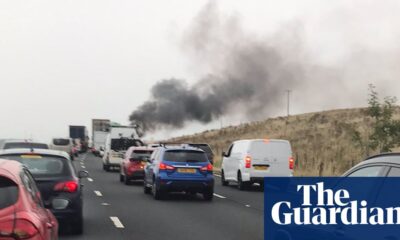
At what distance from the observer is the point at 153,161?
22.0 m

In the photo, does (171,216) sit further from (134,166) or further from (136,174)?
(134,166)

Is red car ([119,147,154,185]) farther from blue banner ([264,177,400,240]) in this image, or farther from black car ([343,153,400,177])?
black car ([343,153,400,177])

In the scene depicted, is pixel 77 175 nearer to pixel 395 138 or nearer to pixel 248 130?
pixel 395 138

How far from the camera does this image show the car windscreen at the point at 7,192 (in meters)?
5.82

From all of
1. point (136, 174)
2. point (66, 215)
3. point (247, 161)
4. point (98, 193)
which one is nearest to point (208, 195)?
point (98, 193)

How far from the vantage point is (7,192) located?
5.93 m

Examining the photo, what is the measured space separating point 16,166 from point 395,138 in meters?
21.0

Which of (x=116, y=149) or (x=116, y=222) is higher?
(x=116, y=149)

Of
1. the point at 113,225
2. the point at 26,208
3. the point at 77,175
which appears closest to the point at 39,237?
the point at 26,208

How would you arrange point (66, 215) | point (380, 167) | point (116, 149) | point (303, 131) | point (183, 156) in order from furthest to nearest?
point (303, 131) < point (116, 149) < point (183, 156) < point (66, 215) < point (380, 167)

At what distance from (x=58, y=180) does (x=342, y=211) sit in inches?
308

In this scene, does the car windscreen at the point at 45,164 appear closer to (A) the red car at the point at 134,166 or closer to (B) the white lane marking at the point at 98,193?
(B) the white lane marking at the point at 98,193

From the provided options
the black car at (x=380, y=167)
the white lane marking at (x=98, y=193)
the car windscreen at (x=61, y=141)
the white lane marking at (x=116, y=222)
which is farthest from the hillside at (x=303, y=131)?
the black car at (x=380, y=167)

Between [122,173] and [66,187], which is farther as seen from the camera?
[122,173]
